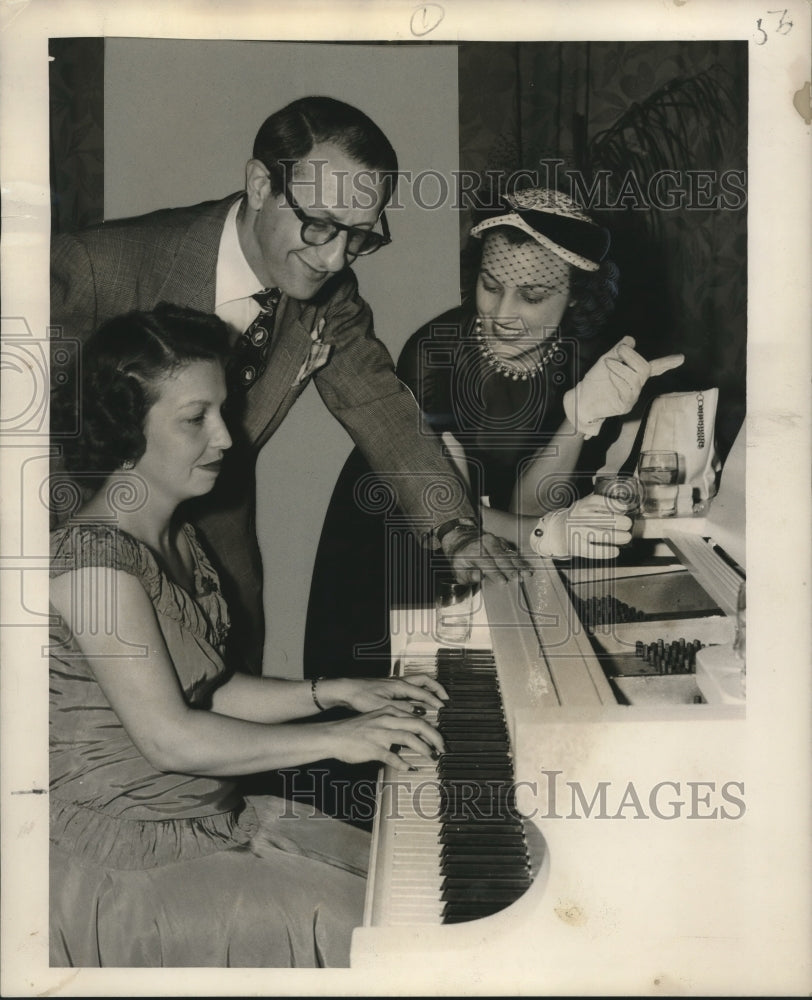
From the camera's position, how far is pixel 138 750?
7.11 feet

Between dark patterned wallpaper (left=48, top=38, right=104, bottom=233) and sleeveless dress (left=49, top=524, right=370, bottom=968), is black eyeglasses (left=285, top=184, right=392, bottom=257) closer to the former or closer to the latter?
dark patterned wallpaper (left=48, top=38, right=104, bottom=233)

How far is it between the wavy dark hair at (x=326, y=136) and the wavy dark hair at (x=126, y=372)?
348mm

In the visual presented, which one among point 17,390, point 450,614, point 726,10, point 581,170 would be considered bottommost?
point 450,614

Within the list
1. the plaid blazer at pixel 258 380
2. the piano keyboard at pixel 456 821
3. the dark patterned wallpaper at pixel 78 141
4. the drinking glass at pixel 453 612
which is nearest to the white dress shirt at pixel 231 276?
the plaid blazer at pixel 258 380

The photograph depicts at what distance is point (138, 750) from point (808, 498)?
152 centimetres

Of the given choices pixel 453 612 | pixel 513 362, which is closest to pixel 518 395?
pixel 513 362

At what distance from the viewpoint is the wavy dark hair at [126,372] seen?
7.10ft

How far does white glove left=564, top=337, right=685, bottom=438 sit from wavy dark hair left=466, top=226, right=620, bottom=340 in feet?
0.24

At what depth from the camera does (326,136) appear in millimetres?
2213

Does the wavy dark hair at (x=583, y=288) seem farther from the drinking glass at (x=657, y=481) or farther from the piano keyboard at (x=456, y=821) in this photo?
the piano keyboard at (x=456, y=821)

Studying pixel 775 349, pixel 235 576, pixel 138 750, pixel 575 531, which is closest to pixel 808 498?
pixel 775 349

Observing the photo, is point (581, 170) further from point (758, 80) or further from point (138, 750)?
point (138, 750)

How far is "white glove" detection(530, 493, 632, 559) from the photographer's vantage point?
7.32 ft

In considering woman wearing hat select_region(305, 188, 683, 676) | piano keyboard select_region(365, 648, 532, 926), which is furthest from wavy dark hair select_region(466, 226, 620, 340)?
piano keyboard select_region(365, 648, 532, 926)
